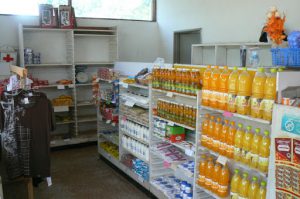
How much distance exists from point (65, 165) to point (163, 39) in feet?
12.4

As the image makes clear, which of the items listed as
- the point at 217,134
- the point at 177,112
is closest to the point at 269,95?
the point at 217,134

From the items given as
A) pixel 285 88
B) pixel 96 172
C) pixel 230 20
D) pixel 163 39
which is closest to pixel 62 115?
pixel 96 172

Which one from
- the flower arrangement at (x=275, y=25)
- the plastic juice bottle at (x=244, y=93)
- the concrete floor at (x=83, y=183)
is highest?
the flower arrangement at (x=275, y=25)

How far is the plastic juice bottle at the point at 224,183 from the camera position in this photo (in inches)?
110

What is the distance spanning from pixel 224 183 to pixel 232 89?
2.91ft

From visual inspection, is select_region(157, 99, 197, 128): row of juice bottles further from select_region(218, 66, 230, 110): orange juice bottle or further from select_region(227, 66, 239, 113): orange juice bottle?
select_region(227, 66, 239, 113): orange juice bottle

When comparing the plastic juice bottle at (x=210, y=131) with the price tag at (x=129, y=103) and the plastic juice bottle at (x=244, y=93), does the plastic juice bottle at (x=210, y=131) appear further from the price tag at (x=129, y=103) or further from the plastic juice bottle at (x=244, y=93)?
the price tag at (x=129, y=103)

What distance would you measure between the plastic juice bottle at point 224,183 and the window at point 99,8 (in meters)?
5.02

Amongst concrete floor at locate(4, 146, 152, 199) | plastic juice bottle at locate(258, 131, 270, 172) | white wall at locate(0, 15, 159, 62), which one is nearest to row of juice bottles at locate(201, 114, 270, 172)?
plastic juice bottle at locate(258, 131, 270, 172)

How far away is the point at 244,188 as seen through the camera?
2.58 metres

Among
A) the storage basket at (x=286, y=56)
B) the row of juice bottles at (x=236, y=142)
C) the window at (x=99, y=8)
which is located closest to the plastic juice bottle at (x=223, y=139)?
the row of juice bottles at (x=236, y=142)

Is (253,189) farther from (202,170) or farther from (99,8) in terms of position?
(99,8)

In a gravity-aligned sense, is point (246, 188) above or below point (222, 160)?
below

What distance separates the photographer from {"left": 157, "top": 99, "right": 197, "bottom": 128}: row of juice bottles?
3.18 metres
